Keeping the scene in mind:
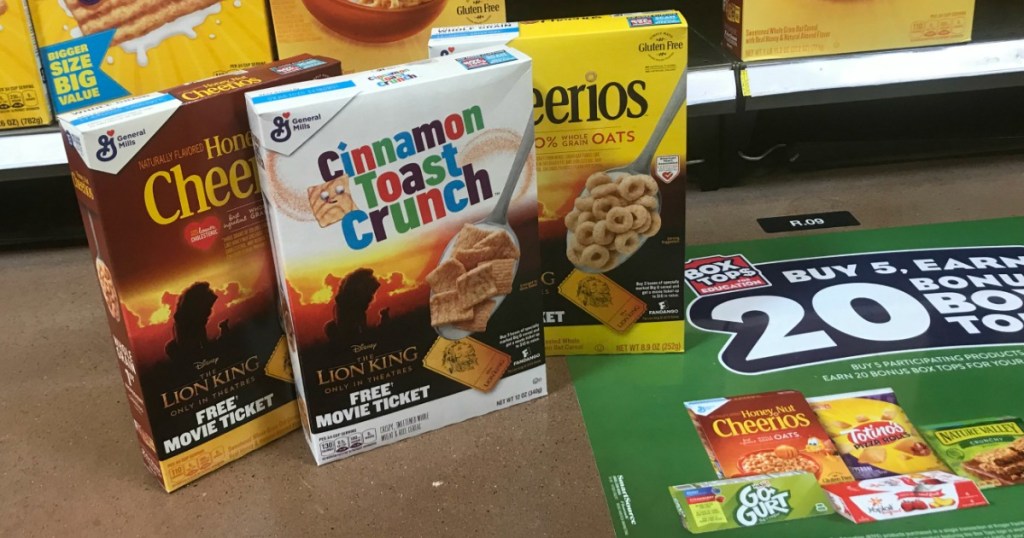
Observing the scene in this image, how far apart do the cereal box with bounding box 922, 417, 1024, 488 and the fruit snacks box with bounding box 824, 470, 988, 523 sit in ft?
0.10

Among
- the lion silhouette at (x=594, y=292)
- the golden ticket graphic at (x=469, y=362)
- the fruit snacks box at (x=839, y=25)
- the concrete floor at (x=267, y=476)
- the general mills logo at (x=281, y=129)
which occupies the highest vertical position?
the general mills logo at (x=281, y=129)

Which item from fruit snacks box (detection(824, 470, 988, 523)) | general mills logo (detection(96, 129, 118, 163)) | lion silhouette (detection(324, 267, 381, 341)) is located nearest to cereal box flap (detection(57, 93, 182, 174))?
general mills logo (detection(96, 129, 118, 163))

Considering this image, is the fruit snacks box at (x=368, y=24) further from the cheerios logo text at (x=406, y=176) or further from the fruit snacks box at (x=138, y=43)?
the cheerios logo text at (x=406, y=176)

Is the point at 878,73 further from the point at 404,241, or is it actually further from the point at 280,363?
the point at 280,363

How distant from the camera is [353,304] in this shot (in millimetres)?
1130

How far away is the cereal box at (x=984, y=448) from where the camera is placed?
107 centimetres

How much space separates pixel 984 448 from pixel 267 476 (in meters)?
0.86

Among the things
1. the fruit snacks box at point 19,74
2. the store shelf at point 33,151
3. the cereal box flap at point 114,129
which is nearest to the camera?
the cereal box flap at point 114,129

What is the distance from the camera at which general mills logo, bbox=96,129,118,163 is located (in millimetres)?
969

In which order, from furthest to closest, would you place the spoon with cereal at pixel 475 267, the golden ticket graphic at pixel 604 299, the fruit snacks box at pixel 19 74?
the fruit snacks box at pixel 19 74
the golden ticket graphic at pixel 604 299
the spoon with cereal at pixel 475 267

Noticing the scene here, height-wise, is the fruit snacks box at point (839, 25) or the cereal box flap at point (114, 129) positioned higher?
the cereal box flap at point (114, 129)

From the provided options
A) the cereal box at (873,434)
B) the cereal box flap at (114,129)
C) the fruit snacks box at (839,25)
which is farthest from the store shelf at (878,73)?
the cereal box flap at (114,129)

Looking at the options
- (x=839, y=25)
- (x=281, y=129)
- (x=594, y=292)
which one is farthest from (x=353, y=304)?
(x=839, y=25)

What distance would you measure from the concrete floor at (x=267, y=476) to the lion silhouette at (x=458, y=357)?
0.08 m
